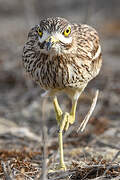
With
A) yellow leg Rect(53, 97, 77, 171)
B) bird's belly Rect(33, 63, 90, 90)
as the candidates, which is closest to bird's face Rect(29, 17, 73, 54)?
bird's belly Rect(33, 63, 90, 90)

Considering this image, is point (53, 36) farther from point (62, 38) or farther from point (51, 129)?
point (51, 129)

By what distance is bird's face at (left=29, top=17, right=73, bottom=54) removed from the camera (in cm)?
338

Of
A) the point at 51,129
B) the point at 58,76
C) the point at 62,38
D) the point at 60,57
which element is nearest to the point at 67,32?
the point at 62,38

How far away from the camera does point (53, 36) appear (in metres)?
3.38

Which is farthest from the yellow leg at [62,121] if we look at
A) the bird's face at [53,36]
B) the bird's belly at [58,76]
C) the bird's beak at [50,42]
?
the bird's beak at [50,42]

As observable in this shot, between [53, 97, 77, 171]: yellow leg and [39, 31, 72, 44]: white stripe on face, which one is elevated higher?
[39, 31, 72, 44]: white stripe on face

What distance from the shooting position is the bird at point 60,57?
3.46 metres

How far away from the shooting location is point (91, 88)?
6676 millimetres

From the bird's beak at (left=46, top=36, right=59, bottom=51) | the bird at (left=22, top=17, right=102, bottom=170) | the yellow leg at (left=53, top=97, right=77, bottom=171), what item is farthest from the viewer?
the yellow leg at (left=53, top=97, right=77, bottom=171)

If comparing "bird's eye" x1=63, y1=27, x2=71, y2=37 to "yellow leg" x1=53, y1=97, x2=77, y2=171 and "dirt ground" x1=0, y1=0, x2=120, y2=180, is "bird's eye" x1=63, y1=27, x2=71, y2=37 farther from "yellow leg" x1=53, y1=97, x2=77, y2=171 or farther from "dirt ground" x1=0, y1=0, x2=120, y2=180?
"yellow leg" x1=53, y1=97, x2=77, y2=171

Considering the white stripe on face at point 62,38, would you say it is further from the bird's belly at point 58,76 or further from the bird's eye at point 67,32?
the bird's belly at point 58,76

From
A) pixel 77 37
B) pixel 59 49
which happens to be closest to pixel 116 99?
pixel 77 37

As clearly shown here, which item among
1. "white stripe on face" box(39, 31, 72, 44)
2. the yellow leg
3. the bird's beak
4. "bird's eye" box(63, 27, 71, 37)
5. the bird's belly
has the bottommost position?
the yellow leg

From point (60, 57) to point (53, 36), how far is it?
0.99 ft
